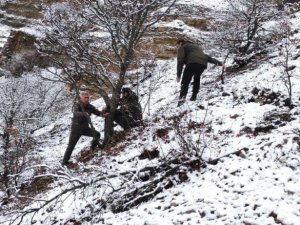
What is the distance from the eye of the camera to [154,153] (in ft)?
20.3

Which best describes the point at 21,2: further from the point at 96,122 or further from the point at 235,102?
the point at 235,102

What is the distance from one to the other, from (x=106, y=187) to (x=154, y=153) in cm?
100

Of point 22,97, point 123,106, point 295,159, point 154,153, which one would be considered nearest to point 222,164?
point 295,159

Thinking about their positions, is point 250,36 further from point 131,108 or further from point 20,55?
point 20,55

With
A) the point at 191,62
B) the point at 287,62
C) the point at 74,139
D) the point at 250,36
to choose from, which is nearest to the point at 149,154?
the point at 74,139

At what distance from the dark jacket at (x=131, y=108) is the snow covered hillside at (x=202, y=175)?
1.42 feet

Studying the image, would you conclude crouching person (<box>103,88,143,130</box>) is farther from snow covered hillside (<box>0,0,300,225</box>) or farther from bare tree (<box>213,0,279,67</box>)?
bare tree (<box>213,0,279,67</box>)

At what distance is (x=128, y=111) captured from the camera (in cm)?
827

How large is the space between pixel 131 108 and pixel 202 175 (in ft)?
11.5

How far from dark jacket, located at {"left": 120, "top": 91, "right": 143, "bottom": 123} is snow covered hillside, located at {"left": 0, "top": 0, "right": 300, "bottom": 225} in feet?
1.42

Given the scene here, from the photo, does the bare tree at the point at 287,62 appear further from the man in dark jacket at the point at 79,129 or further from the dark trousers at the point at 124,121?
the man in dark jacket at the point at 79,129

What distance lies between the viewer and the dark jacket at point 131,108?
8.26 meters

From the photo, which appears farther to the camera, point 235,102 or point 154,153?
point 235,102

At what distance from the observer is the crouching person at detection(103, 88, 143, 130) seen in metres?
8.27
